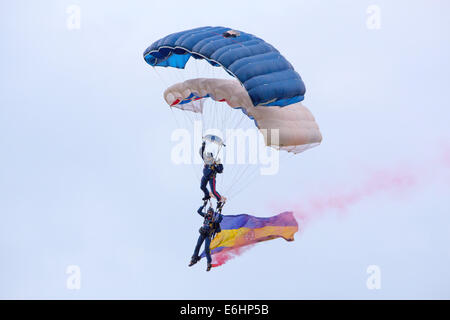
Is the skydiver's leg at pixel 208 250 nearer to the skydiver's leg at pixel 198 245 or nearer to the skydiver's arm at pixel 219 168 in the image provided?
the skydiver's leg at pixel 198 245

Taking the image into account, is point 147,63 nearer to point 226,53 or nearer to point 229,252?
point 226,53

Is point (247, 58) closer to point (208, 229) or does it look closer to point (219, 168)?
point (219, 168)

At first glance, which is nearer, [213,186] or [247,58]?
[247,58]

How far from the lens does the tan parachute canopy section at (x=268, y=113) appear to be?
22609 mm

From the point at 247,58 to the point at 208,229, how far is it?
189 inches

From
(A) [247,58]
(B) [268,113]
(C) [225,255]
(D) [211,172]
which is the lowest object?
(C) [225,255]

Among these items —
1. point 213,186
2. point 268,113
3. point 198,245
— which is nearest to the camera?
point 268,113

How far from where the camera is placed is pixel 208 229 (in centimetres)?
2336

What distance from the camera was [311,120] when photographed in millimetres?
24406

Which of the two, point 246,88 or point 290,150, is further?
point 290,150

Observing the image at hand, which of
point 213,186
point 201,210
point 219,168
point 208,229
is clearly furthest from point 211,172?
point 208,229

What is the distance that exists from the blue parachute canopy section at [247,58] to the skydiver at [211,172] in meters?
2.57
